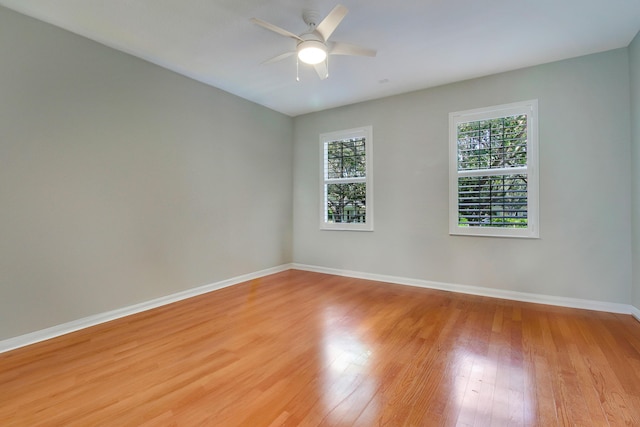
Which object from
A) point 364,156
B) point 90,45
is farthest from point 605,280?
point 90,45

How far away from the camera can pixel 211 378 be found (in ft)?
6.41

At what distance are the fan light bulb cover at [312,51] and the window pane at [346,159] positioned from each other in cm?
222

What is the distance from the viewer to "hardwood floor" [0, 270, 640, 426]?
161 centimetres

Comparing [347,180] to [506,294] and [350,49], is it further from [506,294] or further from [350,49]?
[506,294]

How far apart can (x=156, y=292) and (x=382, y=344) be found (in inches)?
103

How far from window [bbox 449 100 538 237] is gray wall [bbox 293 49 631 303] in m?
0.10

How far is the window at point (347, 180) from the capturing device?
4.63 metres

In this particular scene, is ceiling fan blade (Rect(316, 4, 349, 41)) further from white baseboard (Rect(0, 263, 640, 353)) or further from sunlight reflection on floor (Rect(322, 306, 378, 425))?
white baseboard (Rect(0, 263, 640, 353))

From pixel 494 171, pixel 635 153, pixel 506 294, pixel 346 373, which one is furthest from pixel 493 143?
pixel 346 373

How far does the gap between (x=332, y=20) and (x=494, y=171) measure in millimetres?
2717

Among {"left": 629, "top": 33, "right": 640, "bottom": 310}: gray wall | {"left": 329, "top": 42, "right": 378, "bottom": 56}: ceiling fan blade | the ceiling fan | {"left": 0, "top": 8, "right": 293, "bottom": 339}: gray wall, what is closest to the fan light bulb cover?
the ceiling fan

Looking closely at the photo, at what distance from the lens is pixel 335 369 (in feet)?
6.72

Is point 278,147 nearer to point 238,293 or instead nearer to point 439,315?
point 238,293

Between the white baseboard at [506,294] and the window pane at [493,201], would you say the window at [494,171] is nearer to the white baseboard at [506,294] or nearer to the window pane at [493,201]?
the window pane at [493,201]
